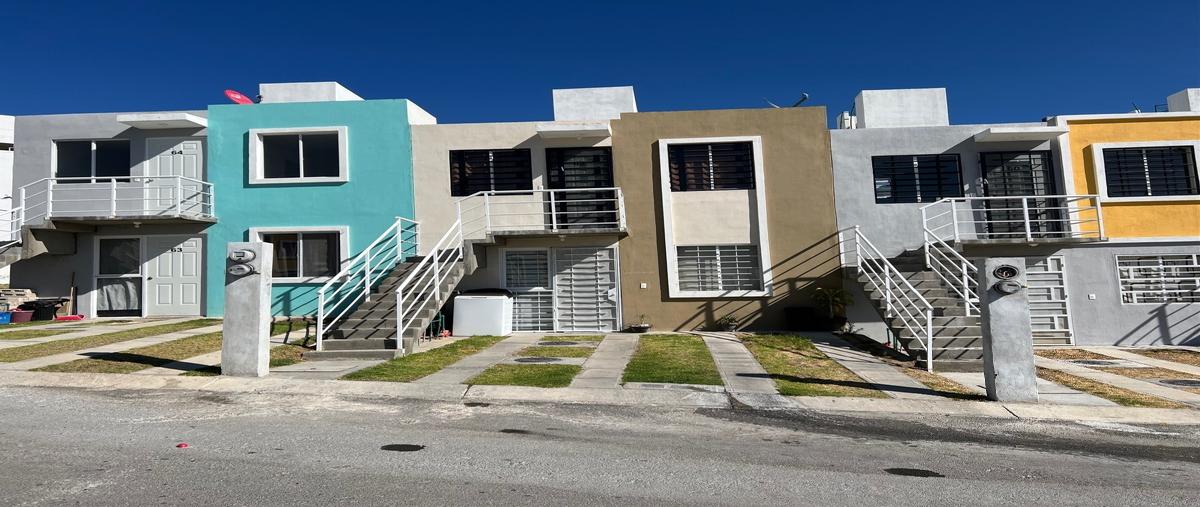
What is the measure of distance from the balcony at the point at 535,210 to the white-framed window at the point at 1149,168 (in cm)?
1185

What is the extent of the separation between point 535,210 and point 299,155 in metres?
6.25

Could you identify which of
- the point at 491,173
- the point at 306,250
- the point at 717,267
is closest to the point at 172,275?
the point at 306,250

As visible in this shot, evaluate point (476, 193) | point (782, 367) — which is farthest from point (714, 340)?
point (476, 193)

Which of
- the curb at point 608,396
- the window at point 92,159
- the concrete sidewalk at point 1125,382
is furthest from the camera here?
the window at point 92,159

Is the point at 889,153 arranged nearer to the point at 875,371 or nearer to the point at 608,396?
the point at 875,371

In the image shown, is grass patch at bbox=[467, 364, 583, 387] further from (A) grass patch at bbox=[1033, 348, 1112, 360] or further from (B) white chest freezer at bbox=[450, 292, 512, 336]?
(A) grass patch at bbox=[1033, 348, 1112, 360]

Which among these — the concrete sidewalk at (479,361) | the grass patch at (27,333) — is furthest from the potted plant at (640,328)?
the grass patch at (27,333)

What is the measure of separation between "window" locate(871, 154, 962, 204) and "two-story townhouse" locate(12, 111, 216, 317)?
16798 millimetres

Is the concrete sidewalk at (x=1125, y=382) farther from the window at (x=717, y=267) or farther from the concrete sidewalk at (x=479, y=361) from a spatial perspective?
the concrete sidewalk at (x=479, y=361)

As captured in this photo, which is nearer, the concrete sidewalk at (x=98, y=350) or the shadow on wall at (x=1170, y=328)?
the concrete sidewalk at (x=98, y=350)

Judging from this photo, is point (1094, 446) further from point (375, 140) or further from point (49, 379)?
point (375, 140)

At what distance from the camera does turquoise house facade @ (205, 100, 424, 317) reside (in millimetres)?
16156

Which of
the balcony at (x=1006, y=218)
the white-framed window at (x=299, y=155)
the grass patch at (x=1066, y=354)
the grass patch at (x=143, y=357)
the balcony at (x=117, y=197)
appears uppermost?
the white-framed window at (x=299, y=155)

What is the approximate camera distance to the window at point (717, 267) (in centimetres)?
1586
